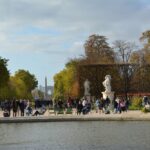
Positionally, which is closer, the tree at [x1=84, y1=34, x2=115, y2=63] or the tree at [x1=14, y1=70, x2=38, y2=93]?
the tree at [x1=84, y1=34, x2=115, y2=63]

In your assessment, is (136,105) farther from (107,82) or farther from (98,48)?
(98,48)

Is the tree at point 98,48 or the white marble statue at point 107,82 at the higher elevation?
the tree at point 98,48

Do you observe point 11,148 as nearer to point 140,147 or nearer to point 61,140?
point 61,140

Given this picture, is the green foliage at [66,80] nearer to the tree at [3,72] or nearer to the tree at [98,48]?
the tree at [98,48]

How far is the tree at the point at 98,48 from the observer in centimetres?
7325

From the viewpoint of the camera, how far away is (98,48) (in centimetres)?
7456

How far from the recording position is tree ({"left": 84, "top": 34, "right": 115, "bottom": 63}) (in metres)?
73.2

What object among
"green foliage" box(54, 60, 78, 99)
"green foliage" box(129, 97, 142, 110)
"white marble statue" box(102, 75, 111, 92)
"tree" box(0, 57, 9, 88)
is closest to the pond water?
"green foliage" box(129, 97, 142, 110)

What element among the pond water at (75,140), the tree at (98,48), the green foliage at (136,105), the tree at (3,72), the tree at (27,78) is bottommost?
the pond water at (75,140)

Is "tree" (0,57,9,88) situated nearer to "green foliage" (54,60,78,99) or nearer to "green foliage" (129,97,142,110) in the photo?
"green foliage" (54,60,78,99)

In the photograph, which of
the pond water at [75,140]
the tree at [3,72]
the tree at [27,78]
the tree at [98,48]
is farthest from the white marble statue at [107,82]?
the tree at [27,78]

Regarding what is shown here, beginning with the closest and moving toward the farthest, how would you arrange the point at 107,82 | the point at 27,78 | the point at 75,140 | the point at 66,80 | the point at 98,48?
1. the point at 75,140
2. the point at 107,82
3. the point at 98,48
4. the point at 66,80
5. the point at 27,78

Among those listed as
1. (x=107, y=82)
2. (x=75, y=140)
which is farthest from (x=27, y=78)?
(x=75, y=140)

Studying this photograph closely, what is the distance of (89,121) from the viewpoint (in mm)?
31141
